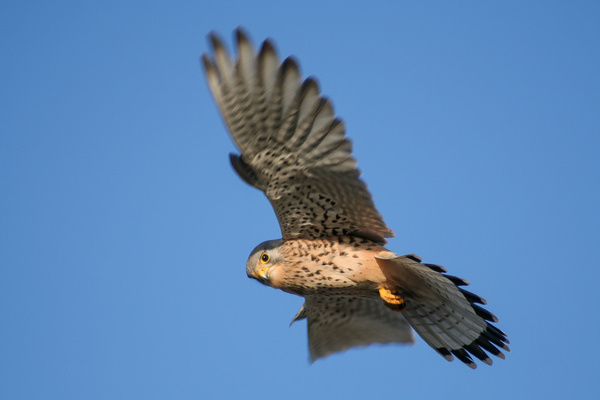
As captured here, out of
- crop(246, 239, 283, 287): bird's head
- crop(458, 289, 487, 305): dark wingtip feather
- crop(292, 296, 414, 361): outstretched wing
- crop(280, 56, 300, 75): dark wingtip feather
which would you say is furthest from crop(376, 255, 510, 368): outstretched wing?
crop(280, 56, 300, 75): dark wingtip feather

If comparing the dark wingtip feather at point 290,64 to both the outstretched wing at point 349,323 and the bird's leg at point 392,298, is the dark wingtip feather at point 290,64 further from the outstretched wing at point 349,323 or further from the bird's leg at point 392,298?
the outstretched wing at point 349,323

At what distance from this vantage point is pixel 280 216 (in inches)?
250

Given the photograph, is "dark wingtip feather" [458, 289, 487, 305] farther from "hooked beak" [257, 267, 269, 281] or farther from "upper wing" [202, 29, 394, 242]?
"hooked beak" [257, 267, 269, 281]

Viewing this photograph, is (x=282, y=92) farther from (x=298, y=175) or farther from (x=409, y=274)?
(x=409, y=274)

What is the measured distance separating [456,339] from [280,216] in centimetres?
194

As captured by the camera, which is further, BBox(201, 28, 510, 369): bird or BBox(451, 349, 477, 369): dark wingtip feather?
BBox(451, 349, 477, 369): dark wingtip feather

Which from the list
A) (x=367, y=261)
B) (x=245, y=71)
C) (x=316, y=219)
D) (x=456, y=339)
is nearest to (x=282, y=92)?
(x=245, y=71)

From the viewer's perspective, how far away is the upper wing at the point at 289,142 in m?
5.45

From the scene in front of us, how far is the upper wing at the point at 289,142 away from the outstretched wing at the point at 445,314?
413 mm

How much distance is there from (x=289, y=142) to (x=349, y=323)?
8.54ft

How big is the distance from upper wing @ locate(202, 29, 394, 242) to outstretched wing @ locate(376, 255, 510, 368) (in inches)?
16.3

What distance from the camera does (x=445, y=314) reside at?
6406 mm

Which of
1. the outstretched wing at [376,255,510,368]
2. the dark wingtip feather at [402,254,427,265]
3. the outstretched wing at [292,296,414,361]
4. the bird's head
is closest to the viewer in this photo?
the dark wingtip feather at [402,254,427,265]

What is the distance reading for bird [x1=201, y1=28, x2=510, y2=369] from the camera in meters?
5.49
